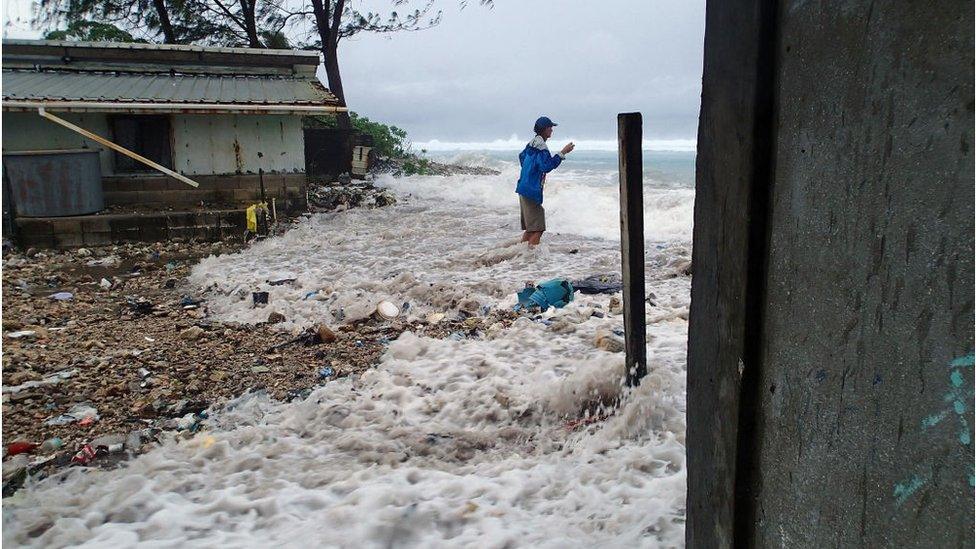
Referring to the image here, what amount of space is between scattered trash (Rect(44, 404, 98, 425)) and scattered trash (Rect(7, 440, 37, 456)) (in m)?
0.27

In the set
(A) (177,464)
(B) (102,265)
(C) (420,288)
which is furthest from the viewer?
(B) (102,265)

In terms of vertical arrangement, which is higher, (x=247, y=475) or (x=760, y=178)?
(x=760, y=178)

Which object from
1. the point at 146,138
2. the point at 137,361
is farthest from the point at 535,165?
the point at 146,138

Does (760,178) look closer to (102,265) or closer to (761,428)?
(761,428)

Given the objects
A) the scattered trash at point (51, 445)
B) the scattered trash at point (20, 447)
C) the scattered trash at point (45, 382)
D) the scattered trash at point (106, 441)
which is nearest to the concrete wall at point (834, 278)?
the scattered trash at point (106, 441)

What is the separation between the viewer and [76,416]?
3.99 m

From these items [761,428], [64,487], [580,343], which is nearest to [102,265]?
[64,487]

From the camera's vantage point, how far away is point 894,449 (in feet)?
3.63

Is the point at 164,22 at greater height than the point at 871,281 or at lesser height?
greater

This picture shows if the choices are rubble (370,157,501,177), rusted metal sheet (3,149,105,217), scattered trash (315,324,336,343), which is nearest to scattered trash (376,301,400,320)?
scattered trash (315,324,336,343)

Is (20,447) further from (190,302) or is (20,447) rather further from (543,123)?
(543,123)

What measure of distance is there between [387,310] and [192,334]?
6.01ft

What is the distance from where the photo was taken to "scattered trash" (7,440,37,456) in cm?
356

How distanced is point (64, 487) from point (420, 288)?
430 cm
